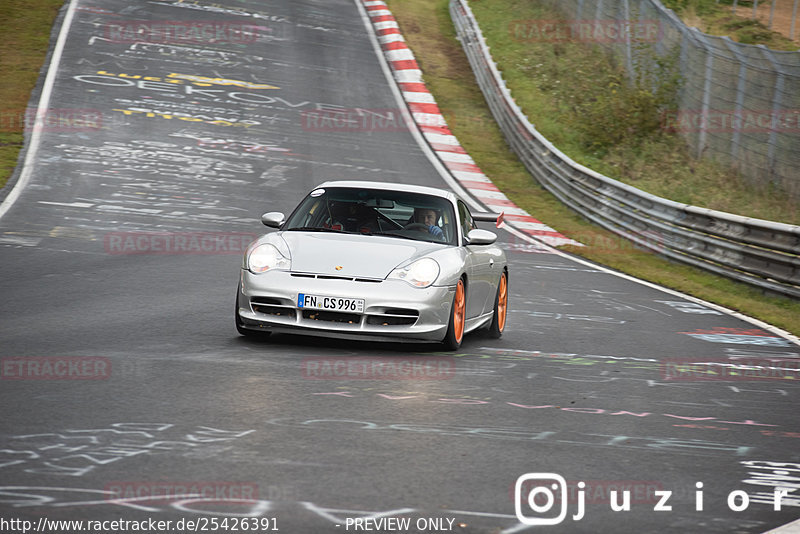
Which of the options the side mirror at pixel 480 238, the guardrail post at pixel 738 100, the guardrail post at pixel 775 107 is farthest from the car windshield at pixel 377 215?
the guardrail post at pixel 738 100

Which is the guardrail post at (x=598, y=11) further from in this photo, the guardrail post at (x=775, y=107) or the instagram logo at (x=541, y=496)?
the instagram logo at (x=541, y=496)

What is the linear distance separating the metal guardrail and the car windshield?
6422 millimetres

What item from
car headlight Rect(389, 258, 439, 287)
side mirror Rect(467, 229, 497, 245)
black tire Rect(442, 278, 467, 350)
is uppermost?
car headlight Rect(389, 258, 439, 287)

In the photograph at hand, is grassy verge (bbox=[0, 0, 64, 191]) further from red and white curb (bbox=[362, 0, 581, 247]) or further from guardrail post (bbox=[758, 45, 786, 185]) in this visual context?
guardrail post (bbox=[758, 45, 786, 185])

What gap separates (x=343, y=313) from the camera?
27.7 feet

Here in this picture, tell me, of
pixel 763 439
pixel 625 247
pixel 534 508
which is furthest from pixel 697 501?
pixel 625 247

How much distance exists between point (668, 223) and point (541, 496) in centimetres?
1418

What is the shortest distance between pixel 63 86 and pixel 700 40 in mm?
14263

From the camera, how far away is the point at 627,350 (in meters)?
9.89

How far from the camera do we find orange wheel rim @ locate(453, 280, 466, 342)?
9023 millimetres

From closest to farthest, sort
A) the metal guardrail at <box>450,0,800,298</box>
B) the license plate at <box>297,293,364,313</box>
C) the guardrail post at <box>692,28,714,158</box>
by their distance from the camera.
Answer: the license plate at <box>297,293,364,313</box>, the metal guardrail at <box>450,0,800,298</box>, the guardrail post at <box>692,28,714,158</box>

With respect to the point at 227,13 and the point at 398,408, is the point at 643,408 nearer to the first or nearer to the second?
the point at 398,408

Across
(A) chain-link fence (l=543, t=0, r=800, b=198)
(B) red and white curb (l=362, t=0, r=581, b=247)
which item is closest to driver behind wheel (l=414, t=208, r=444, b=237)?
(B) red and white curb (l=362, t=0, r=581, b=247)

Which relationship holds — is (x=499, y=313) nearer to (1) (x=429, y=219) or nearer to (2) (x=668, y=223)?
(1) (x=429, y=219)
